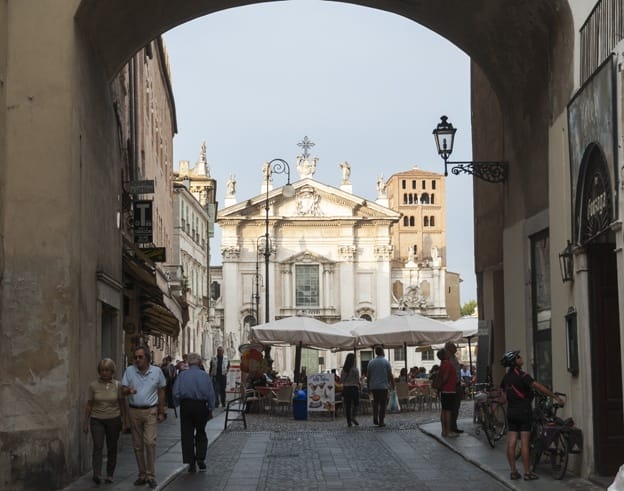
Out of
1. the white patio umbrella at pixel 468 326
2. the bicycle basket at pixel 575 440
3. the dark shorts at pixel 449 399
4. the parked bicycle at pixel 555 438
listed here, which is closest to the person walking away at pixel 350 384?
the dark shorts at pixel 449 399

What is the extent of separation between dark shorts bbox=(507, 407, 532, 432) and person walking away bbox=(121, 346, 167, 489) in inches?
151

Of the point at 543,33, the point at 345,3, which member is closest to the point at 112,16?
the point at 345,3

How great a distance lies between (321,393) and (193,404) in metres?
13.3

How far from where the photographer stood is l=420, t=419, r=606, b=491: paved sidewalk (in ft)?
39.9

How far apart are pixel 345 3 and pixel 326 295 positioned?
6835cm

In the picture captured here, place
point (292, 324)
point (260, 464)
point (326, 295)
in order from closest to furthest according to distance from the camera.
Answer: point (260, 464) < point (292, 324) < point (326, 295)

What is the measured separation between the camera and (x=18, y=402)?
12.6 metres

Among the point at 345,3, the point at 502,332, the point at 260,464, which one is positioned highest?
the point at 345,3

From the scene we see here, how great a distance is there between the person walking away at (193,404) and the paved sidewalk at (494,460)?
11.6 feet

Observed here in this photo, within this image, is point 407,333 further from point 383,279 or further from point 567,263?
point 383,279

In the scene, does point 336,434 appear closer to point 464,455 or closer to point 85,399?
point 464,455

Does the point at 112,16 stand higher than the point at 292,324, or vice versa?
the point at 112,16

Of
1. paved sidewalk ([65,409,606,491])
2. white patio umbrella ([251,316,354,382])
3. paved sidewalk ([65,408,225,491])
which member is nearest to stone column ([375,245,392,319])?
white patio umbrella ([251,316,354,382])

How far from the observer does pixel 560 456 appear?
12914 mm
